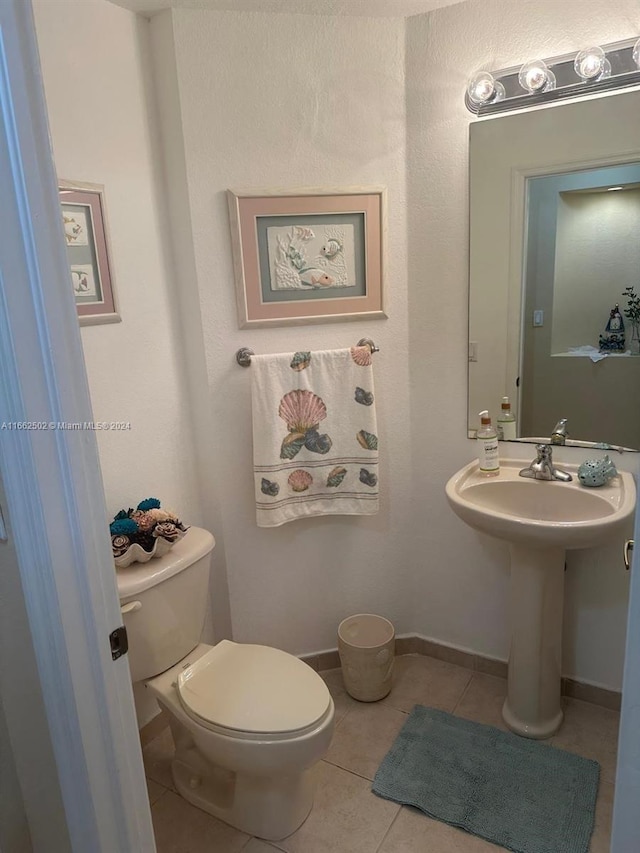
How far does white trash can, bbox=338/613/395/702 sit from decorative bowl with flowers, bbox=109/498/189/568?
2.57ft

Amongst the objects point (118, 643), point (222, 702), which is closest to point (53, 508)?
point (118, 643)

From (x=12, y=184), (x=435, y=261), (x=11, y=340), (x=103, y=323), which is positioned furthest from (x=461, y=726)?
(x=12, y=184)

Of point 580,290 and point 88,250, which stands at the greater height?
point 88,250

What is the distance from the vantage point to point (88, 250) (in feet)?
5.19

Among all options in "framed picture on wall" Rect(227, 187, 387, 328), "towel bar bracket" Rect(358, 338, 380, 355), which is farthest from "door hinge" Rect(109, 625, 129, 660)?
"towel bar bracket" Rect(358, 338, 380, 355)

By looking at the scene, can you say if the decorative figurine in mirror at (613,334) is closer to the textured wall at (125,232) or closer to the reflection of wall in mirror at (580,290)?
the reflection of wall in mirror at (580,290)

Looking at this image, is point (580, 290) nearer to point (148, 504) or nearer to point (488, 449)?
point (488, 449)

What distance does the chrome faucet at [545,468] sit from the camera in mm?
1803

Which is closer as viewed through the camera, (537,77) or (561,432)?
(537,77)

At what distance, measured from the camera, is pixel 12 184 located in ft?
2.48

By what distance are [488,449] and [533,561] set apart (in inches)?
14.6

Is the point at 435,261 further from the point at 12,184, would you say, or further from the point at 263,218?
the point at 12,184

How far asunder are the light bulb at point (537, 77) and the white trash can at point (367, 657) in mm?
1800

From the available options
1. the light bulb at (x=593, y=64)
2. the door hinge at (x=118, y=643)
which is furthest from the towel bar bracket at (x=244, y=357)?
the light bulb at (x=593, y=64)
